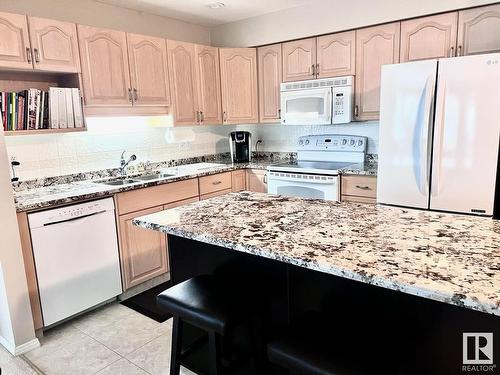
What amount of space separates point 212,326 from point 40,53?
2296 millimetres

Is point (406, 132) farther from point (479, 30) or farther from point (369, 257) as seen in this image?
point (369, 257)

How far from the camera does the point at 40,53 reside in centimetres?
259

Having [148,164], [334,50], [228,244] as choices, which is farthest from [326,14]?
[228,244]

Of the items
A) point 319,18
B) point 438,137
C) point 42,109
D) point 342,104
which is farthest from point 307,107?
point 42,109

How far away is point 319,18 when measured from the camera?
11.7 ft

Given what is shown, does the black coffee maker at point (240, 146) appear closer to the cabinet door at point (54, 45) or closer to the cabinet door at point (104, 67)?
the cabinet door at point (104, 67)

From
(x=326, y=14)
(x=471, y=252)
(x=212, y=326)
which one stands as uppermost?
(x=326, y=14)

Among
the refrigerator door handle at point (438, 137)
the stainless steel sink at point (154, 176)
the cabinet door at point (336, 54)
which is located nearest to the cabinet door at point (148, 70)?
the stainless steel sink at point (154, 176)

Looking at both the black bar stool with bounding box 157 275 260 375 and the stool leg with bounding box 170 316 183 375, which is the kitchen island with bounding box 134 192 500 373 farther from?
the stool leg with bounding box 170 316 183 375

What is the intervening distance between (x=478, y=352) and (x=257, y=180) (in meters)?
2.96

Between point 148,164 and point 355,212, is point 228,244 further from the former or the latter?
point 148,164

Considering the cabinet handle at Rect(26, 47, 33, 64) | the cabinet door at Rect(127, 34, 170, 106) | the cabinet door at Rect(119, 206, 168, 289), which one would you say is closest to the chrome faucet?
the cabinet door at Rect(127, 34, 170, 106)

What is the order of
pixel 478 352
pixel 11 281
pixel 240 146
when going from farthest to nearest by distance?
pixel 240 146
pixel 11 281
pixel 478 352

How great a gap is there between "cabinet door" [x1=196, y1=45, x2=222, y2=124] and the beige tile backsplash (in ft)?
1.19
